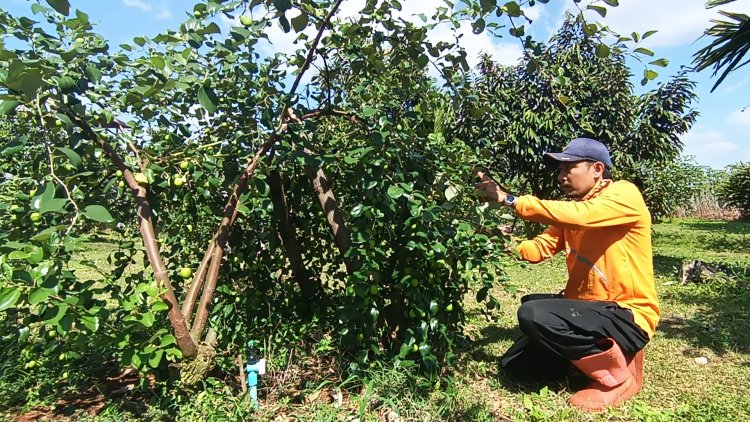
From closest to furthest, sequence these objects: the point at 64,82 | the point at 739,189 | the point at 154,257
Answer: the point at 64,82, the point at 154,257, the point at 739,189

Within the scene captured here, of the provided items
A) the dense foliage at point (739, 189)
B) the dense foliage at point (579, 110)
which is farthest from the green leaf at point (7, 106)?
the dense foliage at point (739, 189)

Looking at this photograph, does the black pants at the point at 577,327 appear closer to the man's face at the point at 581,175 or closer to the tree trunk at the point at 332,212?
the man's face at the point at 581,175

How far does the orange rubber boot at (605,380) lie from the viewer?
97.1 inches

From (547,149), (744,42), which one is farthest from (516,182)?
(744,42)

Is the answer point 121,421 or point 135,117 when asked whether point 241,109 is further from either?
point 121,421

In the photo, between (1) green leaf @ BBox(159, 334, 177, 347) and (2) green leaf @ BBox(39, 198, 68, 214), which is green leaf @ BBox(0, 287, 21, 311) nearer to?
(2) green leaf @ BBox(39, 198, 68, 214)

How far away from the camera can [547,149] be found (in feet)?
23.7

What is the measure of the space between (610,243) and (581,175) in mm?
372

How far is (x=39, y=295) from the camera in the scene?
60.1 inches

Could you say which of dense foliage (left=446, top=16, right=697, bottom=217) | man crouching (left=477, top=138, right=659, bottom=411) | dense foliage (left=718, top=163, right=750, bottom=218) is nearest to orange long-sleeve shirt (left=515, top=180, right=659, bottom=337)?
man crouching (left=477, top=138, right=659, bottom=411)

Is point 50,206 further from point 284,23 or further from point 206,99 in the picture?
point 284,23

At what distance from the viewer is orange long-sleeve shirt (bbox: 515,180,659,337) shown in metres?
2.48

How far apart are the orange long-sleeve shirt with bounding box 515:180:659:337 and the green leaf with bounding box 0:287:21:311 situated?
6.49ft

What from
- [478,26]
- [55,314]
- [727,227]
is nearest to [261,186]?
[55,314]
